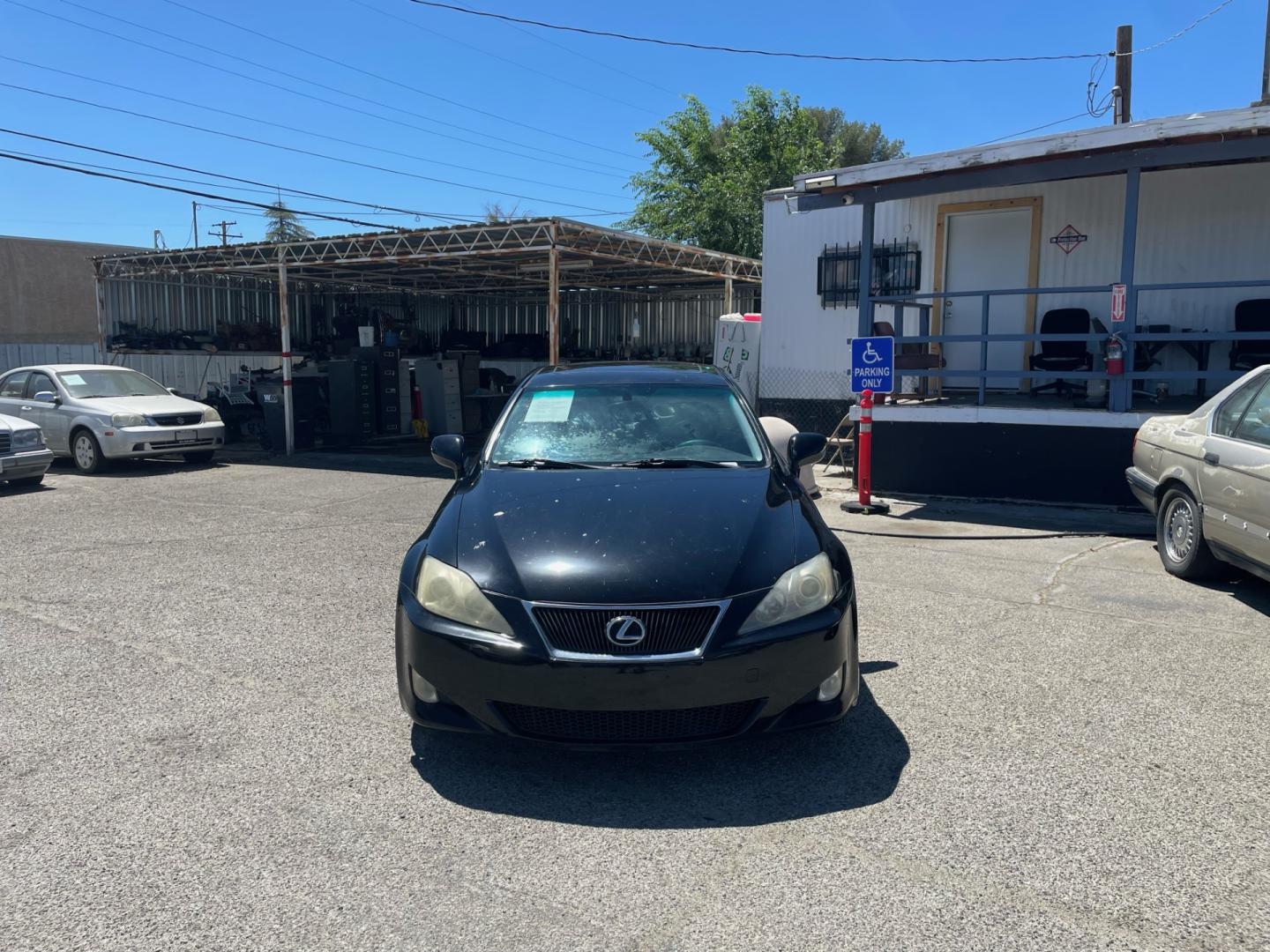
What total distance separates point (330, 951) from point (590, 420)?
290cm

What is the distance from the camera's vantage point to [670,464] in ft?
14.8

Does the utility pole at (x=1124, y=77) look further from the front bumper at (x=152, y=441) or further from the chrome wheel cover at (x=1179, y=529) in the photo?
the front bumper at (x=152, y=441)

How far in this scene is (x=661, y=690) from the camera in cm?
327

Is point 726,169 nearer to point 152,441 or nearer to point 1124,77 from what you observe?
point 1124,77

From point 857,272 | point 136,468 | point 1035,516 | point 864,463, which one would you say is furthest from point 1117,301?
point 136,468

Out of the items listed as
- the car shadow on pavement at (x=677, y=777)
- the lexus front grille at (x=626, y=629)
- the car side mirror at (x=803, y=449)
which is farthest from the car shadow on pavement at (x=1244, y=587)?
the lexus front grille at (x=626, y=629)

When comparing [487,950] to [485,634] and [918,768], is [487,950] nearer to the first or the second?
[485,634]

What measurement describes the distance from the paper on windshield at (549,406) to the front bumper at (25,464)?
9340 mm

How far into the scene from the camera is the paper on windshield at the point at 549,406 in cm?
499

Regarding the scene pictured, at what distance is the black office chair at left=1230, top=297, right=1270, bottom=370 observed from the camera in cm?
999

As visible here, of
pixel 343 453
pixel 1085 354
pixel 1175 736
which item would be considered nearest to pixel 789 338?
pixel 1085 354

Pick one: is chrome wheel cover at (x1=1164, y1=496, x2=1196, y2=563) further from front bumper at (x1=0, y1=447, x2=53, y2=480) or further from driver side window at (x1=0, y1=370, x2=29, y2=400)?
driver side window at (x1=0, y1=370, x2=29, y2=400)

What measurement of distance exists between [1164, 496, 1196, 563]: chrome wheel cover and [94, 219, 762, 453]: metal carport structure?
9.04 metres

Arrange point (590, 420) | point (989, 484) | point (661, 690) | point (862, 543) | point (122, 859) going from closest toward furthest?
point (122, 859) < point (661, 690) < point (590, 420) < point (862, 543) < point (989, 484)
